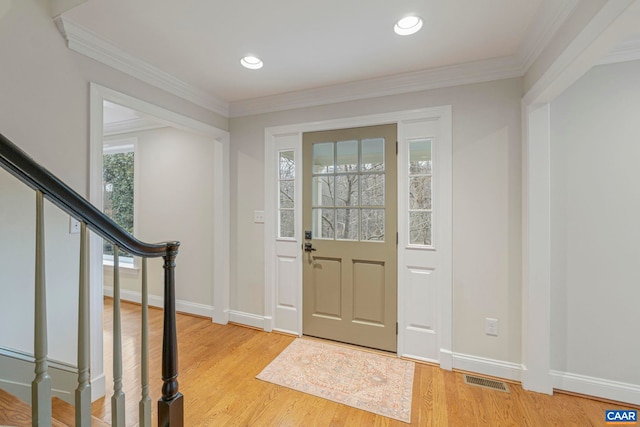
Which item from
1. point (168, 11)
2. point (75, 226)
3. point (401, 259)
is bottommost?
point (401, 259)

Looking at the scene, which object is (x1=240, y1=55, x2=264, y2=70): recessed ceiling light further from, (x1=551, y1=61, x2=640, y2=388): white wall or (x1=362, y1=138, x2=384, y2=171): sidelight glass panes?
(x1=551, y1=61, x2=640, y2=388): white wall

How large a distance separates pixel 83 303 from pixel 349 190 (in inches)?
82.0

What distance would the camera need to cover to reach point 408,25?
5.83 ft

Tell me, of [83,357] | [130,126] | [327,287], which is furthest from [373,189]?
[130,126]

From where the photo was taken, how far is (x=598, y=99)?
6.44ft

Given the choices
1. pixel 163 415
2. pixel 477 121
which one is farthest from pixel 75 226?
pixel 477 121

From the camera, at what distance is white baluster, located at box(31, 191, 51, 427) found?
824 millimetres

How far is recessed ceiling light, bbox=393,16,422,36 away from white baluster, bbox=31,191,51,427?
1.98m

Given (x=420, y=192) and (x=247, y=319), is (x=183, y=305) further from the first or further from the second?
(x=420, y=192)

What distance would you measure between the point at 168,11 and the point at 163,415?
2159 mm

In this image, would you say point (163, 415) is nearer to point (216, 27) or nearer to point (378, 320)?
point (378, 320)

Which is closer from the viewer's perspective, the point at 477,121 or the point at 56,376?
the point at 56,376

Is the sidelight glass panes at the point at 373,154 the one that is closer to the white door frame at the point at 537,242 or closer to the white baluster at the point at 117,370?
the white door frame at the point at 537,242

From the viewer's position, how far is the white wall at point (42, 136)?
5.13 ft
